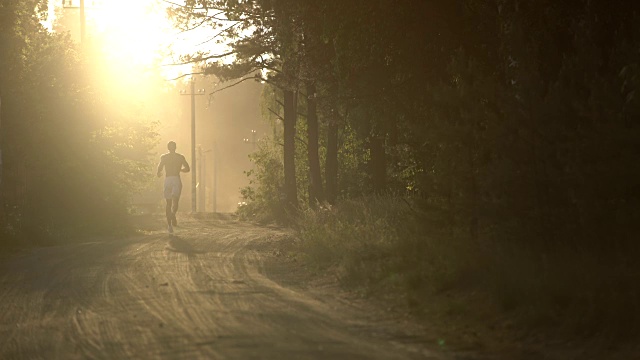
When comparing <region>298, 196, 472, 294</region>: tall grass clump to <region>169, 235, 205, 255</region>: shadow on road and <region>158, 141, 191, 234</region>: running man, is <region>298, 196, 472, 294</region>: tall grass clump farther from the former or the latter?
<region>158, 141, 191, 234</region>: running man

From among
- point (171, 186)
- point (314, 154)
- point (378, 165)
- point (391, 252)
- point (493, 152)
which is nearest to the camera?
point (493, 152)

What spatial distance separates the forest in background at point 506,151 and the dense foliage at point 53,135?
388 inches

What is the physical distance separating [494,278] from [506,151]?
61.9 inches

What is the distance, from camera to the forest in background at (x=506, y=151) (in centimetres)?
1073

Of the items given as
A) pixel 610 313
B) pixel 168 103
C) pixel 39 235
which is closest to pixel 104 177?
pixel 39 235

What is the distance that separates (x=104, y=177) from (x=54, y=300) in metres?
19.4

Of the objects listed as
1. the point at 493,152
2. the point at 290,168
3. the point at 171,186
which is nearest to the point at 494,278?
the point at 493,152

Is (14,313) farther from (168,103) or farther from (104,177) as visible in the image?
(168,103)

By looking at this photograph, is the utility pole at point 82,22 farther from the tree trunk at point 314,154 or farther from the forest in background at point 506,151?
the forest in background at point 506,151

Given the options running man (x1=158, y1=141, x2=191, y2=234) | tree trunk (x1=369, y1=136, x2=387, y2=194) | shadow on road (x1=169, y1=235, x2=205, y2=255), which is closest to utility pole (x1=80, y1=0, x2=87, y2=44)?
tree trunk (x1=369, y1=136, x2=387, y2=194)

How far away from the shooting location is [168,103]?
463 feet

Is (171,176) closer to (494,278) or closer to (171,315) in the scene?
(171,315)

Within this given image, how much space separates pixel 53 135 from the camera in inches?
1124

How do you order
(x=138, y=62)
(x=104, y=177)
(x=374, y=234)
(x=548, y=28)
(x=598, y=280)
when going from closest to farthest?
(x=598, y=280) → (x=548, y=28) → (x=374, y=234) → (x=104, y=177) → (x=138, y=62)
